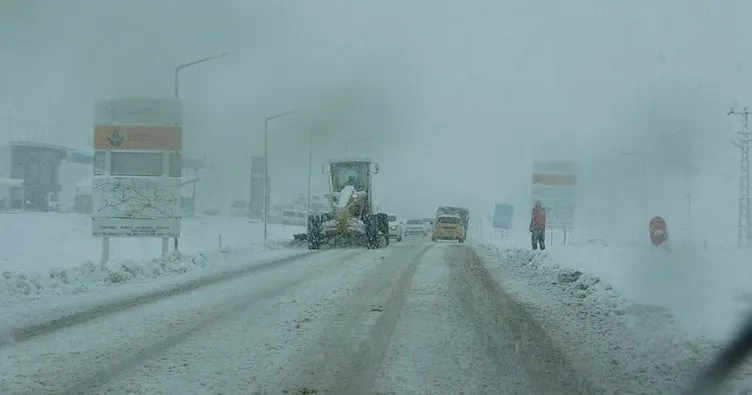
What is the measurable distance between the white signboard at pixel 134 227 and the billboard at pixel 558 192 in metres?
27.0

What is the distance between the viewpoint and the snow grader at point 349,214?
35.5 metres

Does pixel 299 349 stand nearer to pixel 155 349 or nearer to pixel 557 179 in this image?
pixel 155 349

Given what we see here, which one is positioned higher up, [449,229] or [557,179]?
[557,179]

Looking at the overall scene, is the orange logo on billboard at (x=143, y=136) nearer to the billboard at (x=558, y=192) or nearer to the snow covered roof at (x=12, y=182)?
the billboard at (x=558, y=192)

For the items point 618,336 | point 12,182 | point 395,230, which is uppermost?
point 12,182

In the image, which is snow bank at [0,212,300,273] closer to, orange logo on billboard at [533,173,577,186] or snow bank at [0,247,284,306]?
snow bank at [0,247,284,306]

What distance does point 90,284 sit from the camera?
17.6 metres

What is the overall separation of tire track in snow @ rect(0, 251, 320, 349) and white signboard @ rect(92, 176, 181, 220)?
539 cm

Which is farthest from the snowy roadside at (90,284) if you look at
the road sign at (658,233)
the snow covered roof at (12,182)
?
the snow covered roof at (12,182)

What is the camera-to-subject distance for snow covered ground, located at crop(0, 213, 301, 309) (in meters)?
16.9

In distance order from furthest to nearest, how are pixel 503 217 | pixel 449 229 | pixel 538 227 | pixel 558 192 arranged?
pixel 503 217, pixel 449 229, pixel 558 192, pixel 538 227

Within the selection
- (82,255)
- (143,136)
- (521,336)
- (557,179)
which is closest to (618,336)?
(521,336)

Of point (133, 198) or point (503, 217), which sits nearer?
point (133, 198)

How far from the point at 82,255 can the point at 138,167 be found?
5.50 m
